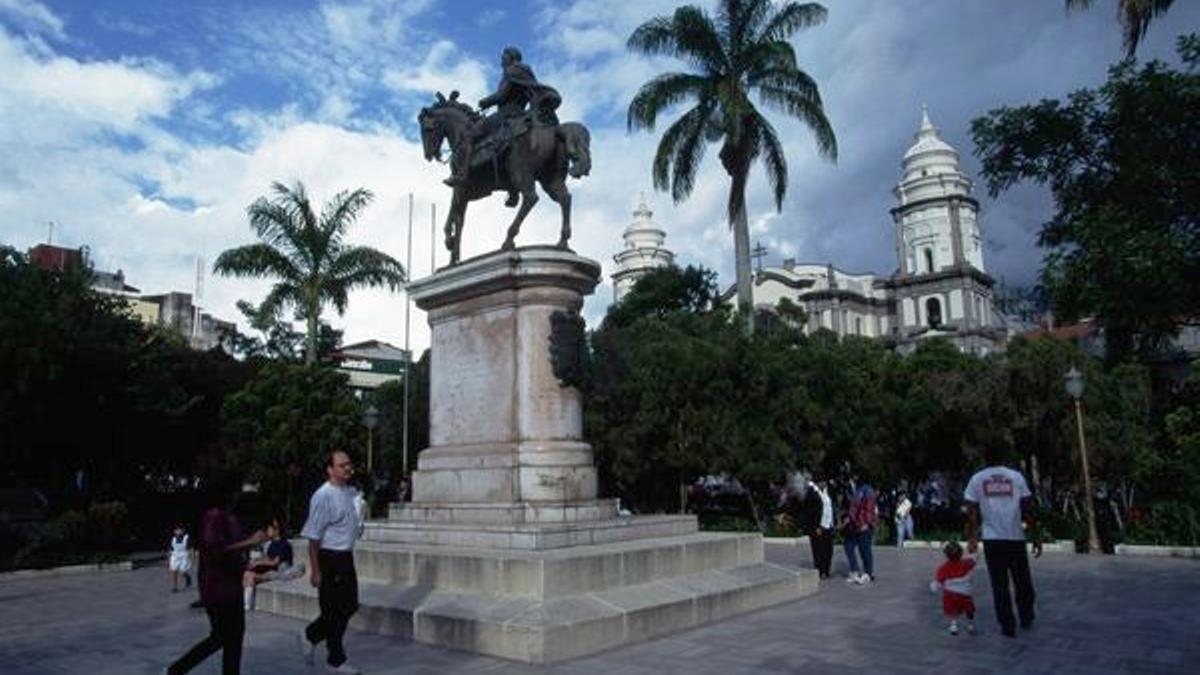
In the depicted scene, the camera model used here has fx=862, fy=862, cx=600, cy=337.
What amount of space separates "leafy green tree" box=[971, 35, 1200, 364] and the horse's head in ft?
22.4

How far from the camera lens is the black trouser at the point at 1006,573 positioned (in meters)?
8.15

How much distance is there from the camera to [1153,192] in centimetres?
718

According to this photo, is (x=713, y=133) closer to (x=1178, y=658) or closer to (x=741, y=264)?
(x=741, y=264)

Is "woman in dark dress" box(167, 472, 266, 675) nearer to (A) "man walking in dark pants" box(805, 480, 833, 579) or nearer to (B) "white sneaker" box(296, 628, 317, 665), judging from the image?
(B) "white sneaker" box(296, 628, 317, 665)

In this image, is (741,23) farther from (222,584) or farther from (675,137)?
(222,584)

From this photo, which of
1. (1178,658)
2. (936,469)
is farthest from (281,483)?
(1178,658)

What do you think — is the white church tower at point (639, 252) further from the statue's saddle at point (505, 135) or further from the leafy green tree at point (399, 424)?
the statue's saddle at point (505, 135)

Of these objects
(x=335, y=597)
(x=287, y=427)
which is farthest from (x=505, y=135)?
(x=287, y=427)

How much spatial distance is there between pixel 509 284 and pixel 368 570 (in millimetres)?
3811

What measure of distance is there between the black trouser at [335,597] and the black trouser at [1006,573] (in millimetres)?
5792

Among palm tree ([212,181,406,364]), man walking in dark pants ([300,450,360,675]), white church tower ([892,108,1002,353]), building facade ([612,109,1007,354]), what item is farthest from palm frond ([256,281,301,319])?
white church tower ([892,108,1002,353])

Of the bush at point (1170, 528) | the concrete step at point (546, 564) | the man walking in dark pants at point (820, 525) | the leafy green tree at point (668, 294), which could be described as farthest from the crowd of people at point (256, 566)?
the leafy green tree at point (668, 294)

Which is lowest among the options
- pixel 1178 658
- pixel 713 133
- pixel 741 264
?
pixel 1178 658

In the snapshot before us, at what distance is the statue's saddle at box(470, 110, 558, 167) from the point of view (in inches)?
457
